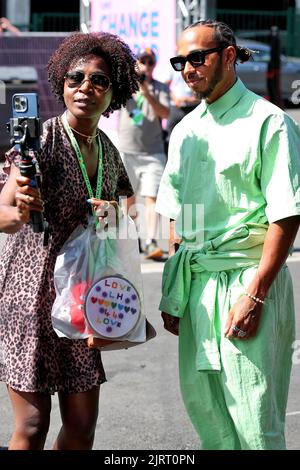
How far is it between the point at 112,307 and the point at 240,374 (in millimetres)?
527

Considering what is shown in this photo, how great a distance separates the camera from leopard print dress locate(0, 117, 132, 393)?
11.8 feet

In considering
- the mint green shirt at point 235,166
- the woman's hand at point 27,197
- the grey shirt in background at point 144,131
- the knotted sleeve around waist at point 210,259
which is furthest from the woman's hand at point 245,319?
the grey shirt in background at point 144,131

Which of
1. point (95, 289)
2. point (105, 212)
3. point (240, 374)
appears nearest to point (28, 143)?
point (105, 212)

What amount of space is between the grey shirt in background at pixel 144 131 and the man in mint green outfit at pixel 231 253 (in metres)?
5.61

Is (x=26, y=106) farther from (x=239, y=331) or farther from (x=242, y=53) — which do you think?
(x=239, y=331)

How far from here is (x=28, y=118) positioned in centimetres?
326

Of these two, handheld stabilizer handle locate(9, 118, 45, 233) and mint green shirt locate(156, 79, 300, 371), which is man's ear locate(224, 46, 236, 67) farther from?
handheld stabilizer handle locate(9, 118, 45, 233)

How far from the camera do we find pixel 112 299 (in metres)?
3.50

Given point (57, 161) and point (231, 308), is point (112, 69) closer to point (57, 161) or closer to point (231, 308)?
point (57, 161)

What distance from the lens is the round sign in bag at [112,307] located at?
3473 mm

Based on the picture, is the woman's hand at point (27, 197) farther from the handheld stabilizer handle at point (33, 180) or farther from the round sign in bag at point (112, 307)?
the round sign in bag at point (112, 307)

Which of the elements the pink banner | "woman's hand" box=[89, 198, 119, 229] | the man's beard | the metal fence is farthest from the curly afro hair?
the metal fence

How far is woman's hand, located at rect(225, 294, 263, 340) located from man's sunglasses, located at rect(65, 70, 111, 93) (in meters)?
0.96
